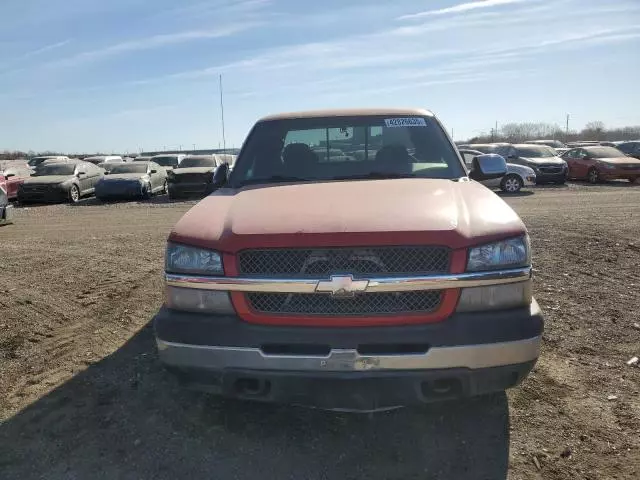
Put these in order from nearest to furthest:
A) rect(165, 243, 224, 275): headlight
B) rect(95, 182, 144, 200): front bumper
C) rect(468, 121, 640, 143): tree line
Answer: rect(165, 243, 224, 275): headlight → rect(95, 182, 144, 200): front bumper → rect(468, 121, 640, 143): tree line

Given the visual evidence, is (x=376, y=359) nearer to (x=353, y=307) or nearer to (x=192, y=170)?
(x=353, y=307)

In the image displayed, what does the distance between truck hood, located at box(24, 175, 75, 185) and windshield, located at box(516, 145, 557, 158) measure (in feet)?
54.0

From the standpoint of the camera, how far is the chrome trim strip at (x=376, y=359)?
2762 millimetres

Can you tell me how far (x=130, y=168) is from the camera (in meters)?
19.8

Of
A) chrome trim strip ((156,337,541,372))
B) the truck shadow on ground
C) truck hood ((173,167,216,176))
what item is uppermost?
truck hood ((173,167,216,176))

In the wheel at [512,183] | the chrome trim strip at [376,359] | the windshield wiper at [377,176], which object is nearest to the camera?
the chrome trim strip at [376,359]

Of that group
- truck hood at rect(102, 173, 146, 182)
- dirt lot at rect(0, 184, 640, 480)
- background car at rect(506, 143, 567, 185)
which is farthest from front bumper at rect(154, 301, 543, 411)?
background car at rect(506, 143, 567, 185)

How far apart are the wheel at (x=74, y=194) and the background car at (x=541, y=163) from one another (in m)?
15.6

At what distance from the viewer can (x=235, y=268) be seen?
115 inches

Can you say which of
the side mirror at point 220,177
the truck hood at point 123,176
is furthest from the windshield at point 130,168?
the side mirror at point 220,177

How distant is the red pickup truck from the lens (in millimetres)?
2797

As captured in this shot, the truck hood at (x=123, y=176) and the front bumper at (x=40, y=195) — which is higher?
the truck hood at (x=123, y=176)

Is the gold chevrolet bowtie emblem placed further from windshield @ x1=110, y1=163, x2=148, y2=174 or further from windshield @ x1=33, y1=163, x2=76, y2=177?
windshield @ x1=33, y1=163, x2=76, y2=177

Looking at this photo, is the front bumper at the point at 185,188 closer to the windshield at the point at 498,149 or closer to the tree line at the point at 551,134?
the windshield at the point at 498,149
